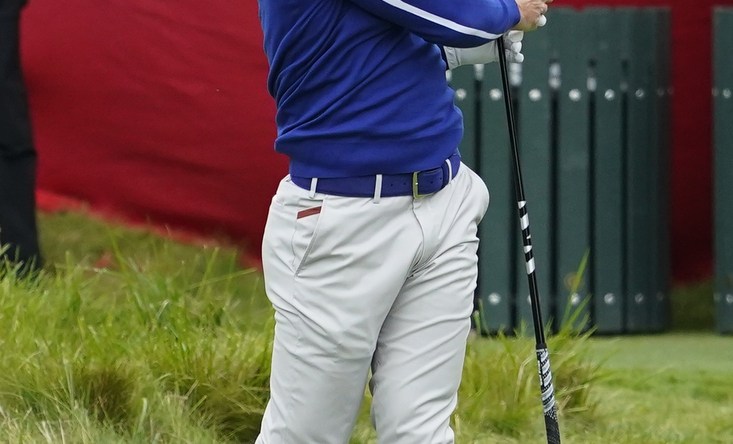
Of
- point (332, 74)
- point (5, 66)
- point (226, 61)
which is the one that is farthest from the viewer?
point (226, 61)

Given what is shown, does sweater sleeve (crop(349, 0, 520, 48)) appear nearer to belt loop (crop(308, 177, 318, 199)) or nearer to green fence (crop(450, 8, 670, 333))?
belt loop (crop(308, 177, 318, 199))

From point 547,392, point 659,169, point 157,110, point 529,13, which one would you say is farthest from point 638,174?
point 529,13

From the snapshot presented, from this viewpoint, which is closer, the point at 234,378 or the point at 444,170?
the point at 444,170

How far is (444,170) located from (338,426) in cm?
59

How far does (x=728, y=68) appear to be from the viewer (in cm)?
605

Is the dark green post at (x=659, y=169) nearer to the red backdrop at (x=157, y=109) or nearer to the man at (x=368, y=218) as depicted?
the red backdrop at (x=157, y=109)

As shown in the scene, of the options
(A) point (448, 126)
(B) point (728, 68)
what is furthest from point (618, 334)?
(A) point (448, 126)

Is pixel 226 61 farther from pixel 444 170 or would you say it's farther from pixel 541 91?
pixel 444 170

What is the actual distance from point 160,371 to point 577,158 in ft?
8.30

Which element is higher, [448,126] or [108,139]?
[448,126]

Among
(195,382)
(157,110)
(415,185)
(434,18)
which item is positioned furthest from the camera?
(157,110)

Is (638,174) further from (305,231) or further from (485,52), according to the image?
(305,231)

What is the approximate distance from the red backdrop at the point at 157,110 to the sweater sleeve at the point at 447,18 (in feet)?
10.4

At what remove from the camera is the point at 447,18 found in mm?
3107
